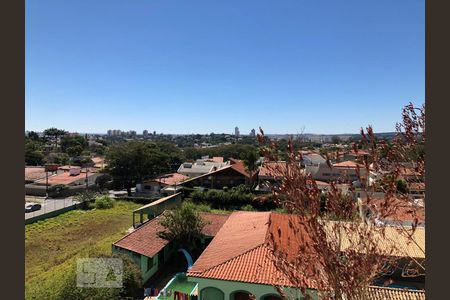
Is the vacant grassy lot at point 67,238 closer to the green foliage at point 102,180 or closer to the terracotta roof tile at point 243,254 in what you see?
the terracotta roof tile at point 243,254

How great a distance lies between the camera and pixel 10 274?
1359 millimetres

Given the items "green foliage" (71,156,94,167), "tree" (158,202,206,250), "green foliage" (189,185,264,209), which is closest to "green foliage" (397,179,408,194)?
"tree" (158,202,206,250)

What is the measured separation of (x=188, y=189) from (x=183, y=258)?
53.9ft

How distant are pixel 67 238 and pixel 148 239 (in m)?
8.98

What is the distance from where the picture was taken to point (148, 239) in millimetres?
16500

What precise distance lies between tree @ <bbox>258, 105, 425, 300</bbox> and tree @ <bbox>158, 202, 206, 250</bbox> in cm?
1522

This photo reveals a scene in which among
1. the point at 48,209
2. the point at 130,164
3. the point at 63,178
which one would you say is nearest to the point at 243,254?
the point at 48,209

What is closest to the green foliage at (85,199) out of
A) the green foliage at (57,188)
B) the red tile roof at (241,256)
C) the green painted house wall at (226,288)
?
the green foliage at (57,188)

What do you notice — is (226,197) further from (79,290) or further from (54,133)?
(54,133)

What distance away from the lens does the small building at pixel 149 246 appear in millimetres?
14828

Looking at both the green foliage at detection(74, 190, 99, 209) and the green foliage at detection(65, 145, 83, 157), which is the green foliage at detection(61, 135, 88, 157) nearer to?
the green foliage at detection(65, 145, 83, 157)

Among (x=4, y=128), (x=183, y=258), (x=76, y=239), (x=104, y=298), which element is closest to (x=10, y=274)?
(x=4, y=128)

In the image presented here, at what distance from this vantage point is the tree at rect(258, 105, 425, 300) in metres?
2.32

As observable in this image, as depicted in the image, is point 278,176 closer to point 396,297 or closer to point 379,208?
point 379,208
